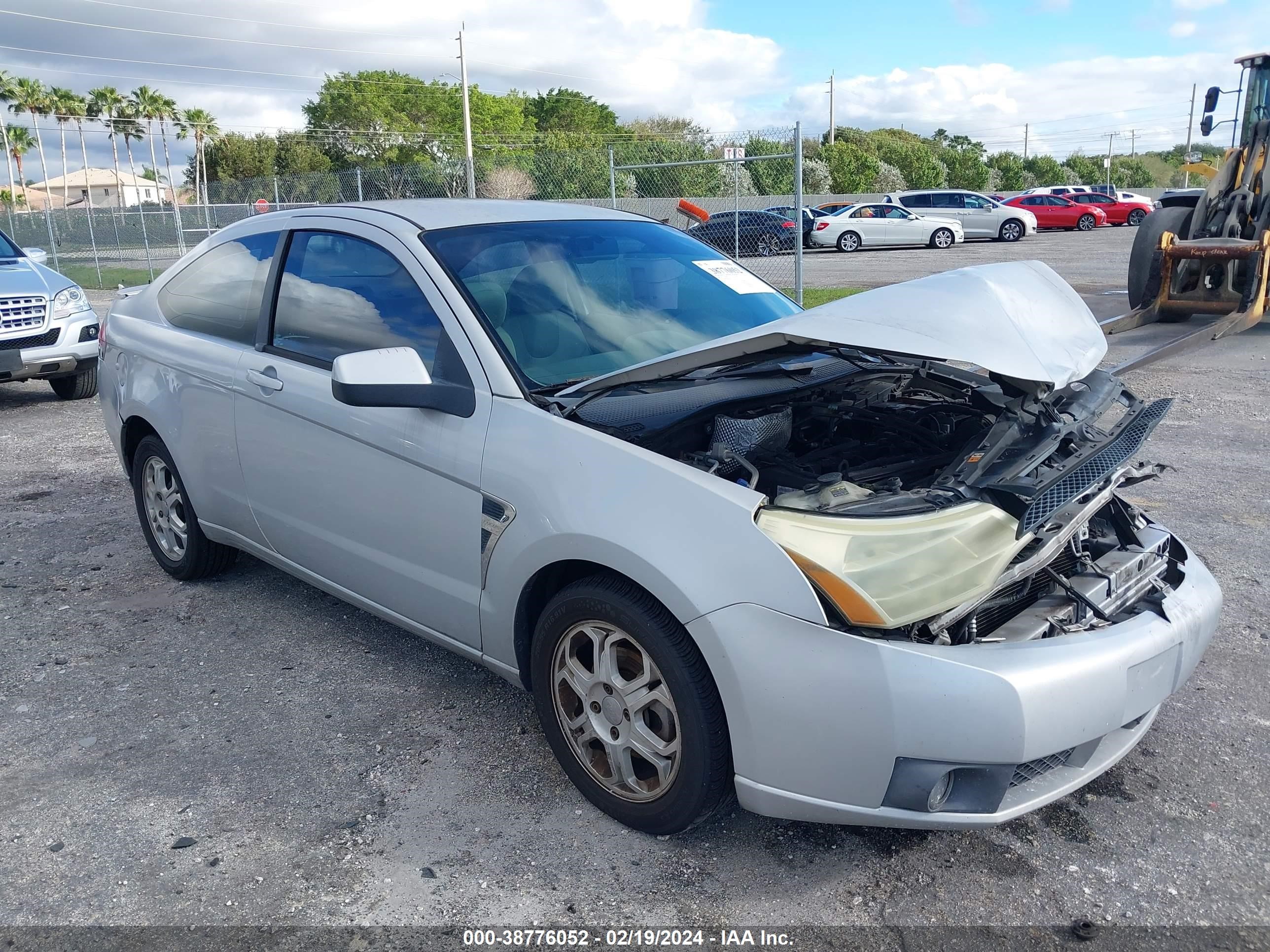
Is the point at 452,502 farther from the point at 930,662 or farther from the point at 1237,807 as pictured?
the point at 1237,807

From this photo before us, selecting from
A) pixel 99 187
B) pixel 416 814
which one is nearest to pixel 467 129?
pixel 416 814

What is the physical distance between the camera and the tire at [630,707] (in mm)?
2420

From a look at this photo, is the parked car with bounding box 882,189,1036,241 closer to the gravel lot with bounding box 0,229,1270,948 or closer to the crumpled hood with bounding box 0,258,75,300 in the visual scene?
the crumpled hood with bounding box 0,258,75,300

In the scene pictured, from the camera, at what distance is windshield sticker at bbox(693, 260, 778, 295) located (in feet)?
12.8

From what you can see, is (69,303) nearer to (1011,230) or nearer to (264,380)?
(264,380)

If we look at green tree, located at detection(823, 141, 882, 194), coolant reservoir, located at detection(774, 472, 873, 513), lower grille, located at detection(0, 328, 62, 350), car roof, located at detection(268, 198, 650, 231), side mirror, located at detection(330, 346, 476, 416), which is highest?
green tree, located at detection(823, 141, 882, 194)

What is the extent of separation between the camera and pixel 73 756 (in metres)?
3.24

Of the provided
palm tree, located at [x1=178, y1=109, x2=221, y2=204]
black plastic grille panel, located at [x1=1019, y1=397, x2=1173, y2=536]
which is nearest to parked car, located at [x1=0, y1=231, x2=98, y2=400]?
black plastic grille panel, located at [x1=1019, y1=397, x2=1173, y2=536]

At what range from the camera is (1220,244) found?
10.9 meters

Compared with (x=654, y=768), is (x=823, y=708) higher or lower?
higher

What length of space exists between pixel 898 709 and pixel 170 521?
358 centimetres

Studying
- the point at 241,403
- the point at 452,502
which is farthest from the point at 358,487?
the point at 241,403

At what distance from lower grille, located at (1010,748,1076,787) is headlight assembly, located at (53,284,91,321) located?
30.1 feet

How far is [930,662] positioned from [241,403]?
2.74m
